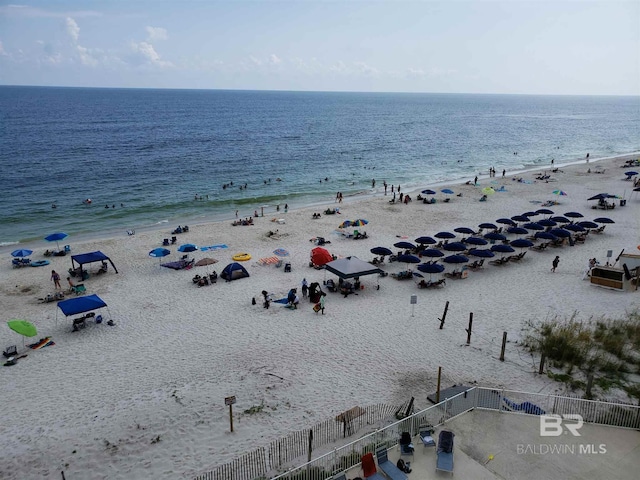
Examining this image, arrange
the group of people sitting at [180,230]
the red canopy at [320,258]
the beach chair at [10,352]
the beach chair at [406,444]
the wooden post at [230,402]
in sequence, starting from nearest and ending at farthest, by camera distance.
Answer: the beach chair at [406,444] → the wooden post at [230,402] → the beach chair at [10,352] → the red canopy at [320,258] → the group of people sitting at [180,230]

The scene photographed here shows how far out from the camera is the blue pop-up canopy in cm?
1755

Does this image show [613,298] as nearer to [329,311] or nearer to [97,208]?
[329,311]

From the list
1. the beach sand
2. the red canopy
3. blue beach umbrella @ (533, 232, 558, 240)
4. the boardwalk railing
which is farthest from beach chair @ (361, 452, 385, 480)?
blue beach umbrella @ (533, 232, 558, 240)

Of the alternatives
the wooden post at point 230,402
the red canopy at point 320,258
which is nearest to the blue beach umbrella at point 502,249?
the red canopy at point 320,258

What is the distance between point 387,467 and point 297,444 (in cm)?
275

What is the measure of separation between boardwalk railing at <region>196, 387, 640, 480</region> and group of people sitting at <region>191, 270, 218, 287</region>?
498 inches

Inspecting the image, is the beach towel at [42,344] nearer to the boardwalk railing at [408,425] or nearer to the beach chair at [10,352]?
the beach chair at [10,352]

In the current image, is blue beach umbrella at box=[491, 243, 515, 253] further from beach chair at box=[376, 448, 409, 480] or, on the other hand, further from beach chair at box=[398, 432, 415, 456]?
beach chair at box=[376, 448, 409, 480]

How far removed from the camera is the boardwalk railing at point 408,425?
942cm

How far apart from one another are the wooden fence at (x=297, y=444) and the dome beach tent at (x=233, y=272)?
12.3 meters

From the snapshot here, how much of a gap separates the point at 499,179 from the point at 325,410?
153 feet

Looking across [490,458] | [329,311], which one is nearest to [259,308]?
[329,311]

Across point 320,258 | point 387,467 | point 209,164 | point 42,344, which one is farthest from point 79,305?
point 209,164

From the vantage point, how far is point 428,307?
19547mm
